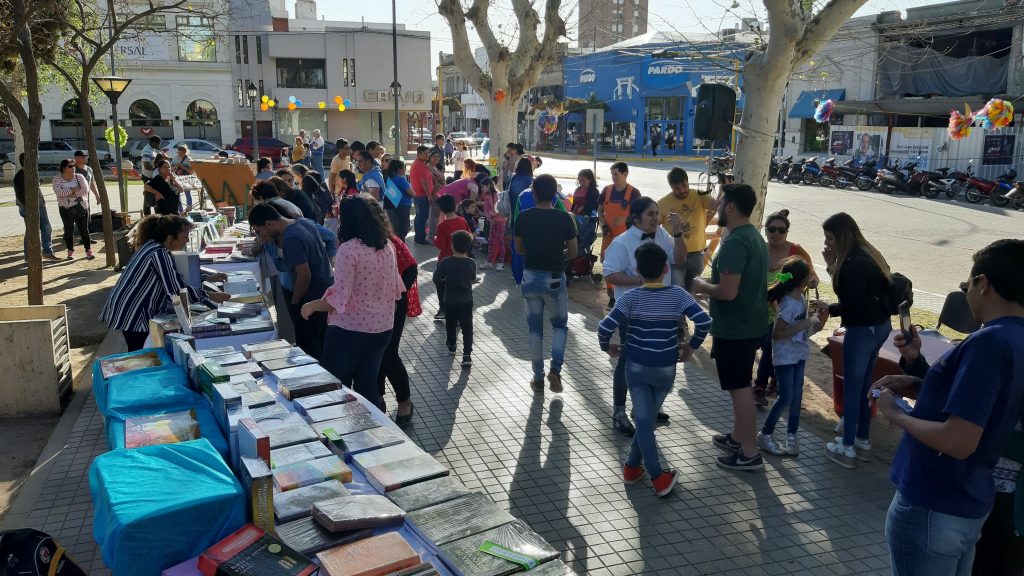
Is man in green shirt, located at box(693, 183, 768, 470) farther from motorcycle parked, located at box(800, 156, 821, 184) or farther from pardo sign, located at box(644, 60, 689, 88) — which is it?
pardo sign, located at box(644, 60, 689, 88)

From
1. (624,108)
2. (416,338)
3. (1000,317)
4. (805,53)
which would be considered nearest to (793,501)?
(1000,317)

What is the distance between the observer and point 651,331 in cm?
473

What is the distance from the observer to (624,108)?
48.1 m

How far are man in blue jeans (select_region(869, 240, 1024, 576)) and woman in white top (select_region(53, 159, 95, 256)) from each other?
13024 mm

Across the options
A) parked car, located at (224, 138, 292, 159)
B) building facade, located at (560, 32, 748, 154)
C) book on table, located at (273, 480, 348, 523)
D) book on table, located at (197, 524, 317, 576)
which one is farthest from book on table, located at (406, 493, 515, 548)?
building facade, located at (560, 32, 748, 154)

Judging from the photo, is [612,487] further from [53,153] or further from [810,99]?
[53,153]

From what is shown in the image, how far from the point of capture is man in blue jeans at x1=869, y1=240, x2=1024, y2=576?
2.60 m

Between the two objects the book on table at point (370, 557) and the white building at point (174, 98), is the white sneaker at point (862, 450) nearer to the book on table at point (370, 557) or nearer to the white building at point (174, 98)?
the book on table at point (370, 557)

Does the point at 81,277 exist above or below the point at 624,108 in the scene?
below

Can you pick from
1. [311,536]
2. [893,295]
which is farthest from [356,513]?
[893,295]

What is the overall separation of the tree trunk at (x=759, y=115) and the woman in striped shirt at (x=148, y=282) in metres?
7.22

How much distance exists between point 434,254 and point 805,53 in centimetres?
686

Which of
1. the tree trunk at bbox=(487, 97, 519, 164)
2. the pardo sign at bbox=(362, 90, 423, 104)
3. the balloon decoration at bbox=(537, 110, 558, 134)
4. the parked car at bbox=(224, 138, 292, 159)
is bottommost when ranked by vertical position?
the parked car at bbox=(224, 138, 292, 159)

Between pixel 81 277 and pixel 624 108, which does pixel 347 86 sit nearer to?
pixel 624 108
